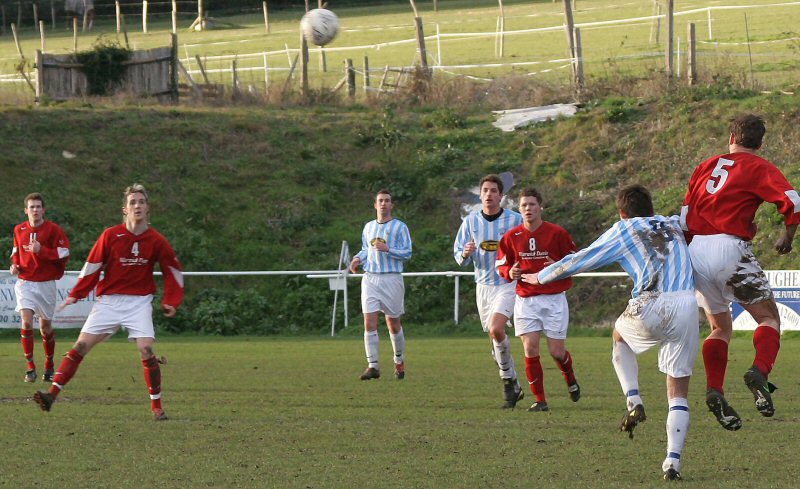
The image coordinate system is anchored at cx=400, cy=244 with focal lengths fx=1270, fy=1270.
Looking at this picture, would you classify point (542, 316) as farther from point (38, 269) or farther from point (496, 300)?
point (38, 269)

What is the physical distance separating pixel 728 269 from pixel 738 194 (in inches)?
19.5

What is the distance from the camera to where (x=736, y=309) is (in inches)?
779

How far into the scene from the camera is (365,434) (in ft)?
30.4

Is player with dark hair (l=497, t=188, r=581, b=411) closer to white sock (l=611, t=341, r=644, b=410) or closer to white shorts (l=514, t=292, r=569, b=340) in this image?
white shorts (l=514, t=292, r=569, b=340)

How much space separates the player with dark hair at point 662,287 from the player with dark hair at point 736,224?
0.70 meters

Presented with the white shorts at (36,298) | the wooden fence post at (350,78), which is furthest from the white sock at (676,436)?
the wooden fence post at (350,78)

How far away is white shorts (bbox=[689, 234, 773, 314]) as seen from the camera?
326 inches

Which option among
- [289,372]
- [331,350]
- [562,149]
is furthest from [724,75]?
[289,372]

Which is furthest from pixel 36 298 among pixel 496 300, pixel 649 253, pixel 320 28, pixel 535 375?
pixel 320 28

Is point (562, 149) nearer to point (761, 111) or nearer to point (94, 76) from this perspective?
point (761, 111)

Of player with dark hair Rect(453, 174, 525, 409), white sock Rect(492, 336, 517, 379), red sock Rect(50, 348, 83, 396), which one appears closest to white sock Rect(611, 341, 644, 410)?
white sock Rect(492, 336, 517, 379)

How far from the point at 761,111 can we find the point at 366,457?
21.0 meters

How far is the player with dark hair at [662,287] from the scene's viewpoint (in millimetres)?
7410

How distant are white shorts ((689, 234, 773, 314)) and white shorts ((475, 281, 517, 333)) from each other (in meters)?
3.41
